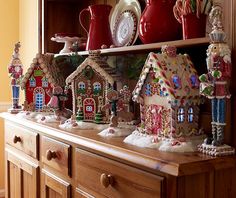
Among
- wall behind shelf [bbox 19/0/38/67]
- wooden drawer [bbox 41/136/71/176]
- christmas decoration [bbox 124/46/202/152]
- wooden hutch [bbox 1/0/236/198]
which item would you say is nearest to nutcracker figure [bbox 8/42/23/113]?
wooden hutch [bbox 1/0/236/198]

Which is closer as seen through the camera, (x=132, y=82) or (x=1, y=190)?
(x=132, y=82)

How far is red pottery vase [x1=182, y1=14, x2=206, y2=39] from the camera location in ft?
3.96

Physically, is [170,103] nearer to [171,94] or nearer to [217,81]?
[171,94]

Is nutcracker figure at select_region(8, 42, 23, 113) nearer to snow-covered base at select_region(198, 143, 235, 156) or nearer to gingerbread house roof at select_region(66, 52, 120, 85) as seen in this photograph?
gingerbread house roof at select_region(66, 52, 120, 85)

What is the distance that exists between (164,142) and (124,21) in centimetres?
79

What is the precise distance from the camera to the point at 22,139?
188 centimetres

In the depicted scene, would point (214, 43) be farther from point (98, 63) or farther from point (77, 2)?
point (77, 2)

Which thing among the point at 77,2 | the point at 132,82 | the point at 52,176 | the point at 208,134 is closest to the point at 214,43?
the point at 208,134

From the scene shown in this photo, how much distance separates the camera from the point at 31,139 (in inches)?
70.0

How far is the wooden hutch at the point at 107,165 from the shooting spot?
979 mm

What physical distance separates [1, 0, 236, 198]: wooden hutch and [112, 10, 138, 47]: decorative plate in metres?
0.10

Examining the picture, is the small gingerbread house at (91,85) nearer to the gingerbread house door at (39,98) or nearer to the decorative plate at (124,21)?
the decorative plate at (124,21)

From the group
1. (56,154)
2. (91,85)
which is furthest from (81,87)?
(56,154)

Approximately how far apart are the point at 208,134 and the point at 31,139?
34.6 inches
